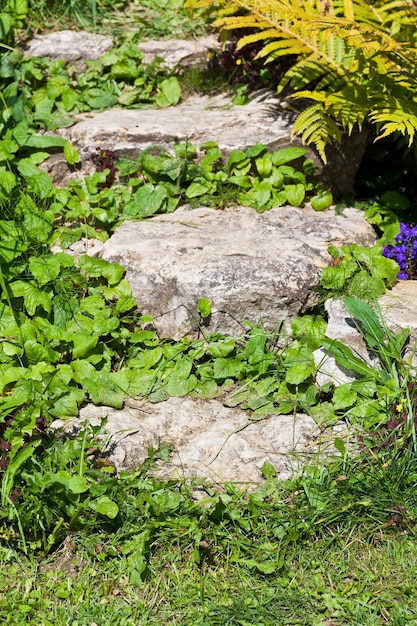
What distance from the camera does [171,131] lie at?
5191 mm

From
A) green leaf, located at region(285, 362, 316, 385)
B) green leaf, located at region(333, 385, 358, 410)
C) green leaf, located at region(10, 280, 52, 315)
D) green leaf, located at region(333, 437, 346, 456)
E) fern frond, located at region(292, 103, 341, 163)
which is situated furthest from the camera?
fern frond, located at region(292, 103, 341, 163)

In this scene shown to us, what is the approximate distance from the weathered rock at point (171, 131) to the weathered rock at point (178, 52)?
29.0 inches

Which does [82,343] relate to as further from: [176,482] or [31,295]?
[176,482]

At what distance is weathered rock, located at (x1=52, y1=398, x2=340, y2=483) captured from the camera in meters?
3.56

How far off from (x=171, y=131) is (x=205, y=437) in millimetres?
2435

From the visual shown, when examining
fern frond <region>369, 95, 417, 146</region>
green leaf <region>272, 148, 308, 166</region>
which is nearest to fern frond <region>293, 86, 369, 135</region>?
fern frond <region>369, 95, 417, 146</region>

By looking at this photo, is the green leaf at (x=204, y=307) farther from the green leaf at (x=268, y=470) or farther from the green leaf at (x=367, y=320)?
the green leaf at (x=268, y=470)

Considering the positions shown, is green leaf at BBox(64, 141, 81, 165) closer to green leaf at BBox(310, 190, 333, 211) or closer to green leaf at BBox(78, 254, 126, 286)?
green leaf at BBox(78, 254, 126, 286)

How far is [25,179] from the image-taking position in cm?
477

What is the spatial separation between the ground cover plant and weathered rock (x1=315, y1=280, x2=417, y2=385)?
0.23 feet

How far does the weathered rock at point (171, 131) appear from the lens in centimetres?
514

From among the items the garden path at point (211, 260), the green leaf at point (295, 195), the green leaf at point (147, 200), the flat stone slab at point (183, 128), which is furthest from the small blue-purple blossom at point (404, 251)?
the green leaf at point (147, 200)

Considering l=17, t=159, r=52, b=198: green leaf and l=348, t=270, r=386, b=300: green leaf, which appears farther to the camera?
l=17, t=159, r=52, b=198: green leaf

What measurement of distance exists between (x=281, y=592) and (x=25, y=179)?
10.00ft
